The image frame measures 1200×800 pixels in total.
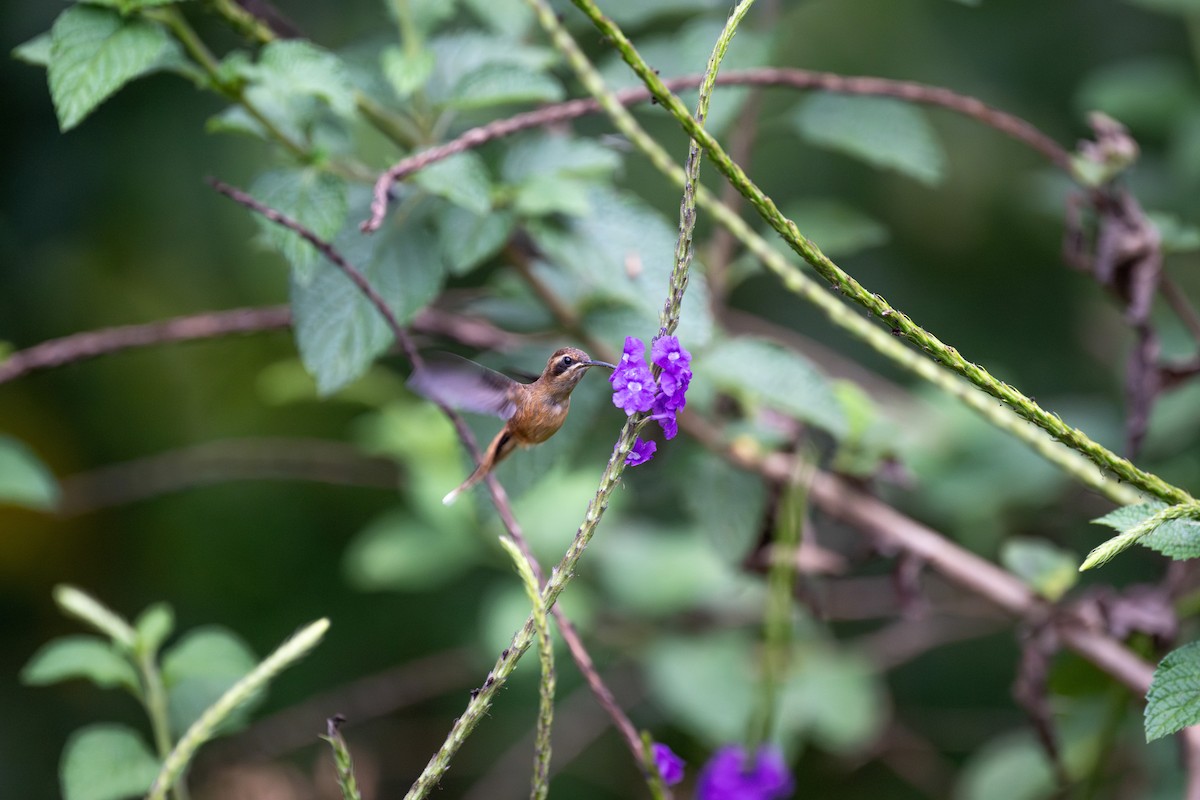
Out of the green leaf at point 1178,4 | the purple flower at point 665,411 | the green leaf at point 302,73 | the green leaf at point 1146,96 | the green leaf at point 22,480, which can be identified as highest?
the green leaf at point 1178,4

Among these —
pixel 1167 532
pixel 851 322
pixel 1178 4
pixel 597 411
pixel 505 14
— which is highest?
pixel 1178 4

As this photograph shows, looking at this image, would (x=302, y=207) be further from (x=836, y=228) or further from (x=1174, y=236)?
(x=1174, y=236)

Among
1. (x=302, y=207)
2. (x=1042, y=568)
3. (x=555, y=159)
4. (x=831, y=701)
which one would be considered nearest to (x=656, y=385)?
(x=302, y=207)

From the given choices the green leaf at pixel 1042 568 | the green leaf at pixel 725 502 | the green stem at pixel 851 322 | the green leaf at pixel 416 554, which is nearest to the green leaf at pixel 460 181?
the green stem at pixel 851 322

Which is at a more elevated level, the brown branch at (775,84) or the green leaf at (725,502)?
the brown branch at (775,84)

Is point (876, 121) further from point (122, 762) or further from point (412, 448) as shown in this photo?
point (122, 762)

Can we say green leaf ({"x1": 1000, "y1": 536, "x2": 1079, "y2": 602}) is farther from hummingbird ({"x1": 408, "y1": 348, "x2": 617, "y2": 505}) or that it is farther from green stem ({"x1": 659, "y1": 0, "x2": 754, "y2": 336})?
green stem ({"x1": 659, "y1": 0, "x2": 754, "y2": 336})

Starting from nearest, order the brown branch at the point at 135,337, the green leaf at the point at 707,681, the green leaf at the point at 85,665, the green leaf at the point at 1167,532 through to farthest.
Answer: the green leaf at the point at 1167,532, the green leaf at the point at 85,665, the brown branch at the point at 135,337, the green leaf at the point at 707,681

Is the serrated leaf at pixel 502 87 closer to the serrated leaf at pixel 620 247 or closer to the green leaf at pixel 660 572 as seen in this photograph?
the serrated leaf at pixel 620 247

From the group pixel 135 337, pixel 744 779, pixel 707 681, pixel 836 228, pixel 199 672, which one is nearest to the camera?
pixel 199 672
